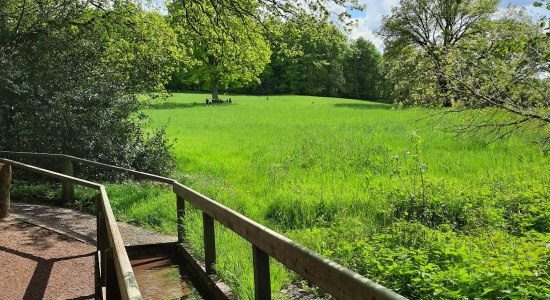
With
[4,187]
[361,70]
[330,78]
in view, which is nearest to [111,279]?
[4,187]

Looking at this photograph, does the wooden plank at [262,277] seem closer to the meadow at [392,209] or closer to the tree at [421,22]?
the meadow at [392,209]

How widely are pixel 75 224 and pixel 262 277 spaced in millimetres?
5447

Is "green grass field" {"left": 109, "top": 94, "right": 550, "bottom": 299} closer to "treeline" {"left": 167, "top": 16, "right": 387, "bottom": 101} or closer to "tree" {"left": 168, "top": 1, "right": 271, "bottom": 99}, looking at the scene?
"tree" {"left": 168, "top": 1, "right": 271, "bottom": 99}

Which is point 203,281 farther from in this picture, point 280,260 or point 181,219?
point 280,260

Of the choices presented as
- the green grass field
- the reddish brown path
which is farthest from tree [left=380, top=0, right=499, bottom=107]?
the reddish brown path

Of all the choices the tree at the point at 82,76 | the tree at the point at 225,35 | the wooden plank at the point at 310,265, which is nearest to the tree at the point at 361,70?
the tree at the point at 225,35

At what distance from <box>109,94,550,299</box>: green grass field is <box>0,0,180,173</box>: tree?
205 cm

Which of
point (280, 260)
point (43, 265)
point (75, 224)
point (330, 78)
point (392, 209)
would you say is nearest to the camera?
point (280, 260)

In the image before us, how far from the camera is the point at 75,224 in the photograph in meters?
8.34

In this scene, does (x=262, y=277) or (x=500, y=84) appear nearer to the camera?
(x=262, y=277)

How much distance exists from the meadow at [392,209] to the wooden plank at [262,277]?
550 mm

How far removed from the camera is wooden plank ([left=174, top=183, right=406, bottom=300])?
2.53 m

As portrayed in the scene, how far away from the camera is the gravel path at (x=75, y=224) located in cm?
730

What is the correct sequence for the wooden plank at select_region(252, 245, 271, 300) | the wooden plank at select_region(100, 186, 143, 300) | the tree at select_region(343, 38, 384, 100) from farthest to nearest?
the tree at select_region(343, 38, 384, 100) → the wooden plank at select_region(252, 245, 271, 300) → the wooden plank at select_region(100, 186, 143, 300)
